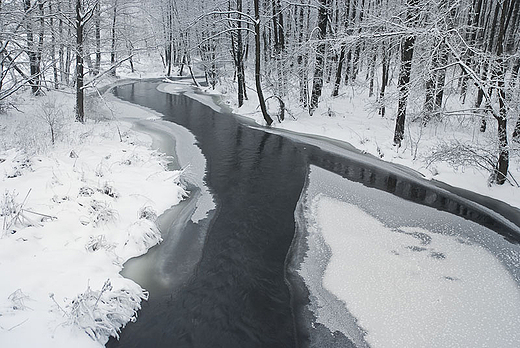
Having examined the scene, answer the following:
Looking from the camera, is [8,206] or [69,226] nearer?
[8,206]

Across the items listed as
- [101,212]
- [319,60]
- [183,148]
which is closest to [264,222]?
[101,212]

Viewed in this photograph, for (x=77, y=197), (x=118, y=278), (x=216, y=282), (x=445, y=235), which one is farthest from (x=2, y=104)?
(x=445, y=235)

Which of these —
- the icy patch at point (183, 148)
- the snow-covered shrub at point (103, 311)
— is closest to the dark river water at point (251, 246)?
the snow-covered shrub at point (103, 311)

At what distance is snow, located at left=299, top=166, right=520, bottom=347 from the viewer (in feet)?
17.1

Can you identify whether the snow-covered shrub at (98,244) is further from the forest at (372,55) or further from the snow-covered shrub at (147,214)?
the forest at (372,55)

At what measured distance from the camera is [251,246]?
294 inches

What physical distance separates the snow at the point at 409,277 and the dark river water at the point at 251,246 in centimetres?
49

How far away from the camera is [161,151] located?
1355 centimetres

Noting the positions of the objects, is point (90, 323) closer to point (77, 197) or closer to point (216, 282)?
point (216, 282)

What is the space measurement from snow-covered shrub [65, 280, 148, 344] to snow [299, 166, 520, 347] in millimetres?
2889

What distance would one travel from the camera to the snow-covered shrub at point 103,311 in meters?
4.86

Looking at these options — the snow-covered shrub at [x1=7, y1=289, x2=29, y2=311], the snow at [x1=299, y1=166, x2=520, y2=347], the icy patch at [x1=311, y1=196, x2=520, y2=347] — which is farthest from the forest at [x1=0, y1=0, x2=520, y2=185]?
the snow-covered shrub at [x1=7, y1=289, x2=29, y2=311]

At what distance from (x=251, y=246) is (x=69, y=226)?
362 centimetres

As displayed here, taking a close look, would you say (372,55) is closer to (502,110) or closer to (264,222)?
(502,110)
